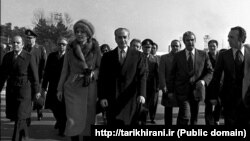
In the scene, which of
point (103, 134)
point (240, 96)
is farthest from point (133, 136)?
point (240, 96)

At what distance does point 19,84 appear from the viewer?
697cm

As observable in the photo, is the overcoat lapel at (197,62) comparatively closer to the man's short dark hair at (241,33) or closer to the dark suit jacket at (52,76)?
the man's short dark hair at (241,33)

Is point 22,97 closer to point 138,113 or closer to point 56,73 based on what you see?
point 56,73

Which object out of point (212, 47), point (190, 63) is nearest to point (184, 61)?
point (190, 63)

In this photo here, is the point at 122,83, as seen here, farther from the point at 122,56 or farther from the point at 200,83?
the point at 200,83

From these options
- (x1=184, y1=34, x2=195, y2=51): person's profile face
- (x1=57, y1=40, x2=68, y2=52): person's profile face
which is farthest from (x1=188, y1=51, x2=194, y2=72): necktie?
(x1=57, y1=40, x2=68, y2=52): person's profile face

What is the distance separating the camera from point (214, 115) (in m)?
9.25

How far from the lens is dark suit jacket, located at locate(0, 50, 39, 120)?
6965mm

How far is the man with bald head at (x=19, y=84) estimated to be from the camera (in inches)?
274

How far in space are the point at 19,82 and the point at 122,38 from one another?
2.15 m

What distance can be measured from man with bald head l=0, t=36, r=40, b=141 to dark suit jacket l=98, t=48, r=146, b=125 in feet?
5.42

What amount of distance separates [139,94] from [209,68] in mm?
1843

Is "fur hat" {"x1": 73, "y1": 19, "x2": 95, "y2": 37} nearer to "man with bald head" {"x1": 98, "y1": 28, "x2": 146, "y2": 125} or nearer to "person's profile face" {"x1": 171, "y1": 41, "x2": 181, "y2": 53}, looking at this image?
"man with bald head" {"x1": 98, "y1": 28, "x2": 146, "y2": 125}

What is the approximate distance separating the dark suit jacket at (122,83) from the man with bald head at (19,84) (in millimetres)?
1651
